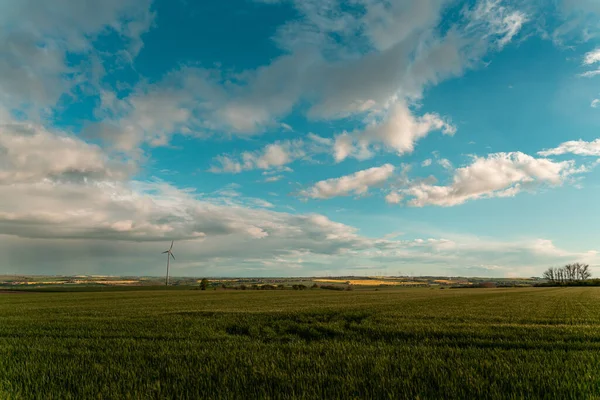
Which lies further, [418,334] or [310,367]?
[418,334]

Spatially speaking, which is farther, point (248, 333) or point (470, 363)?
point (248, 333)

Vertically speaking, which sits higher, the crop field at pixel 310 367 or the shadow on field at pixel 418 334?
the crop field at pixel 310 367

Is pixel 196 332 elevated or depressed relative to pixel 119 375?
depressed

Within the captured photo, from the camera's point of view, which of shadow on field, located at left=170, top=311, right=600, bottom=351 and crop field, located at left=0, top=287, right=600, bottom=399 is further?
shadow on field, located at left=170, top=311, right=600, bottom=351

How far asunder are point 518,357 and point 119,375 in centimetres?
1296

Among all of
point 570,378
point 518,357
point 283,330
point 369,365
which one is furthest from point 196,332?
point 570,378

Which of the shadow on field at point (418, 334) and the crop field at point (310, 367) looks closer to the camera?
the crop field at point (310, 367)

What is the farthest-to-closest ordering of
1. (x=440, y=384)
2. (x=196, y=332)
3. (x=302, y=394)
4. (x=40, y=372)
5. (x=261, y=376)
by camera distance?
(x=196, y=332)
(x=40, y=372)
(x=261, y=376)
(x=440, y=384)
(x=302, y=394)

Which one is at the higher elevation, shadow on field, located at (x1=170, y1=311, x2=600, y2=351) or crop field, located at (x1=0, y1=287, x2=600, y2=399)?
crop field, located at (x1=0, y1=287, x2=600, y2=399)

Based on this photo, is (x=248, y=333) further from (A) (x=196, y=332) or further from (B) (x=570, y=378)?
(B) (x=570, y=378)

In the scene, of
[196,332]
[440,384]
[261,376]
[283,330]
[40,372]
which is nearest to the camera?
[440,384]

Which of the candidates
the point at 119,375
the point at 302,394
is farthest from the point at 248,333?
the point at 302,394

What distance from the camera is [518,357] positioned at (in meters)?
11.5

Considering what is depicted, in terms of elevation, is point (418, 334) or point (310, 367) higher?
point (310, 367)
